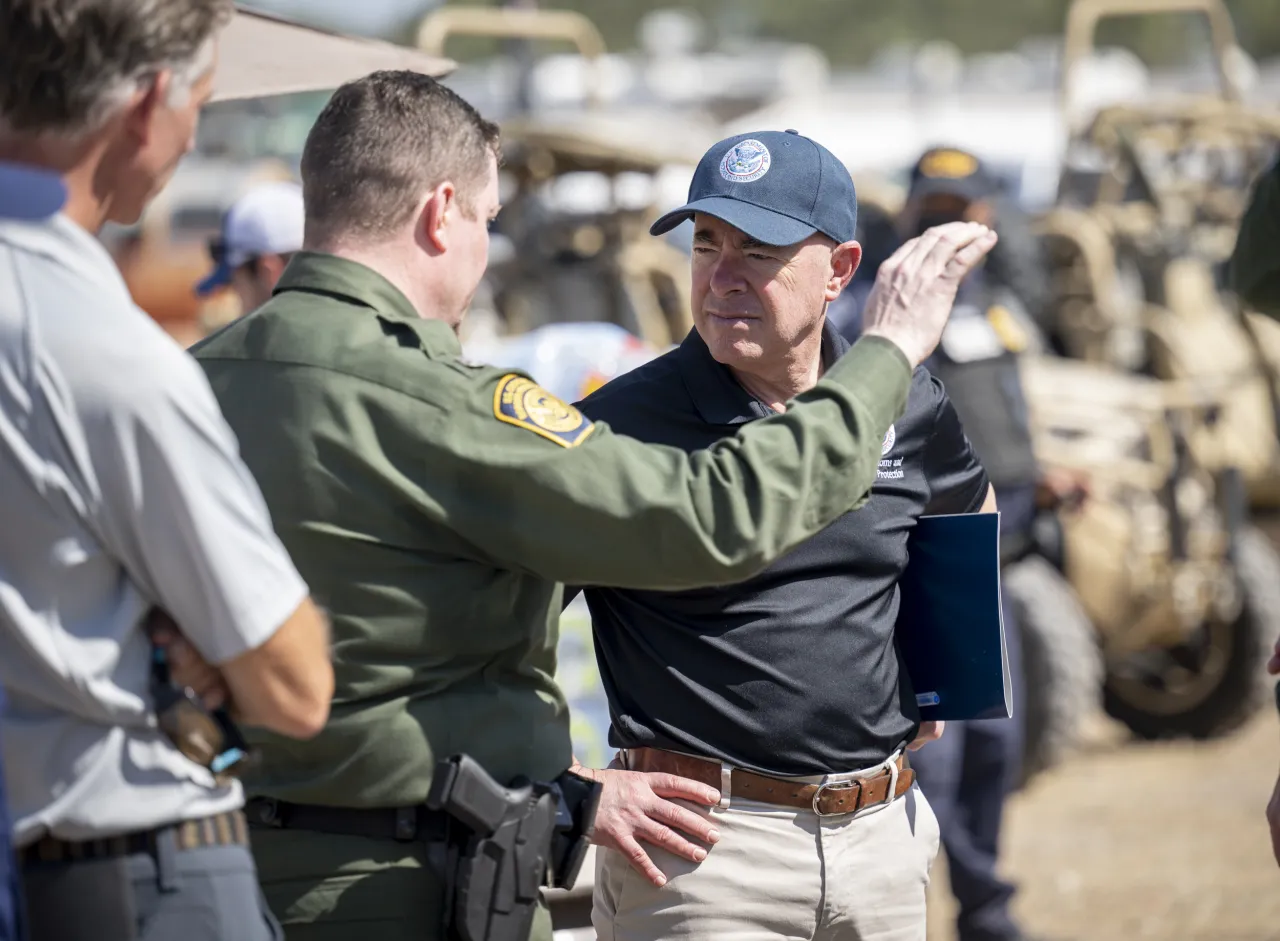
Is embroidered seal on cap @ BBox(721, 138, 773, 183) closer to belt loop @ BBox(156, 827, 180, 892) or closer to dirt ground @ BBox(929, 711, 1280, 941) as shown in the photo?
belt loop @ BBox(156, 827, 180, 892)

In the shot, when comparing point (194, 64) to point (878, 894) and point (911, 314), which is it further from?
point (878, 894)

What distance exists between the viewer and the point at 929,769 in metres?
4.97

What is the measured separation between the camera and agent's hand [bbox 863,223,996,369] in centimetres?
244

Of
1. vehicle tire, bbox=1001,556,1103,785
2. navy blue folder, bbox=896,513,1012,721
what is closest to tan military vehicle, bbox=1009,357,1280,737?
vehicle tire, bbox=1001,556,1103,785

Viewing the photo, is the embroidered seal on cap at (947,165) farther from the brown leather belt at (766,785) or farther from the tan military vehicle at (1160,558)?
the brown leather belt at (766,785)

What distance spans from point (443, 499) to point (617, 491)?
0.69 feet

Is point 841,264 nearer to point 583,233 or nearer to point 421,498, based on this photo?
point 421,498

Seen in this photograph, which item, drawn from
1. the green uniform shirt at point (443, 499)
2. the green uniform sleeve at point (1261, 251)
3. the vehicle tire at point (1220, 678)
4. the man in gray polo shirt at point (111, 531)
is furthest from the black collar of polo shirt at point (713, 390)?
the vehicle tire at point (1220, 678)

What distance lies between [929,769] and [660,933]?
215 centimetres

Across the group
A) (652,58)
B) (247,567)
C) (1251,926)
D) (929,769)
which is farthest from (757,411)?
(652,58)

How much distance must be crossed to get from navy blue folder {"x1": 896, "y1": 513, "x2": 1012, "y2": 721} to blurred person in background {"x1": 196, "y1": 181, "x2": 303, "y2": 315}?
2.03 m

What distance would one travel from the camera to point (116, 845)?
1.90m

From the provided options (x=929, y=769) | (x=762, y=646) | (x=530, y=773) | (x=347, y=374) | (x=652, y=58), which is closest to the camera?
(x=347, y=374)

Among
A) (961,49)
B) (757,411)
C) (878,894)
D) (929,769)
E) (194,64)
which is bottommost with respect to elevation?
(961,49)
